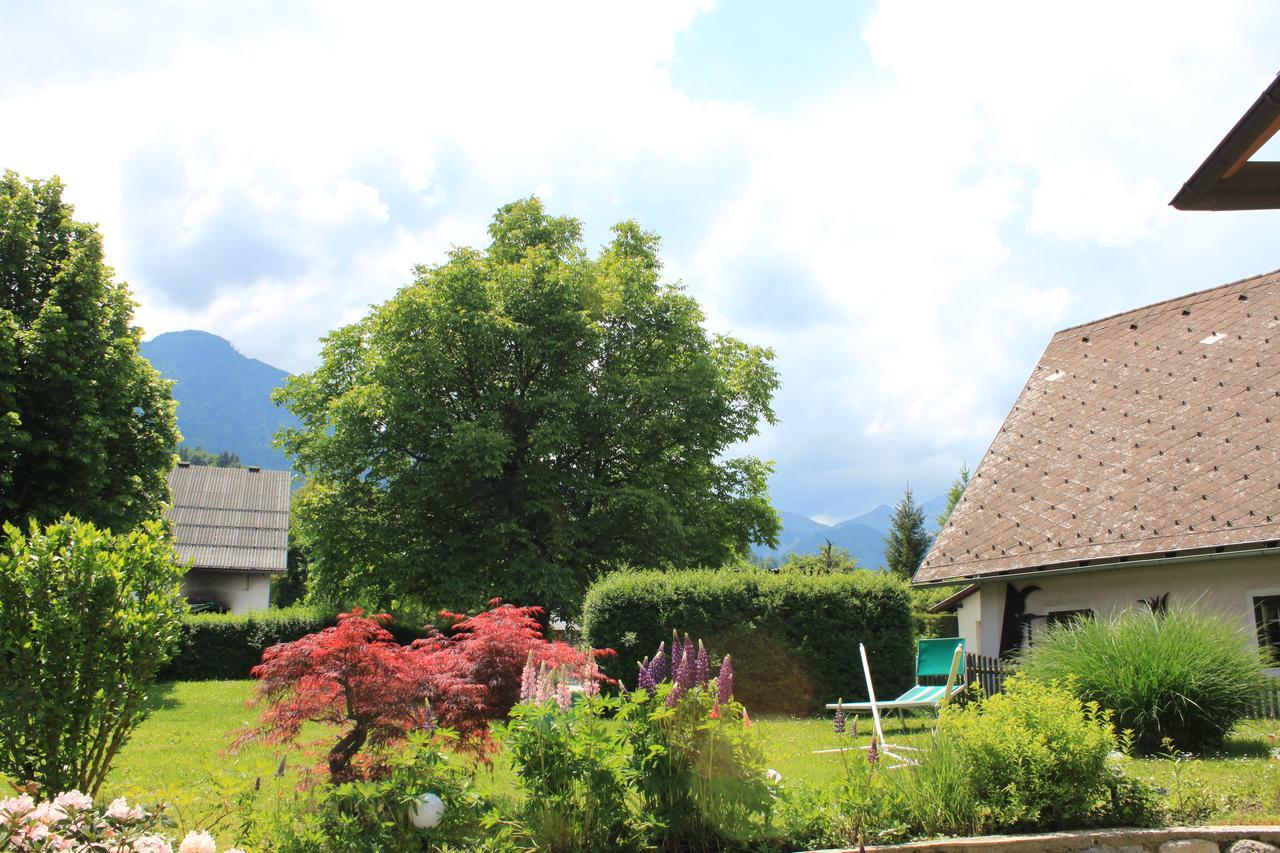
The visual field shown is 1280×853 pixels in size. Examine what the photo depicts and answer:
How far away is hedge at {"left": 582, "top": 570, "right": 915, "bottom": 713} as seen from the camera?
1550cm

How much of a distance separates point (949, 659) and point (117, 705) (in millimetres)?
10773

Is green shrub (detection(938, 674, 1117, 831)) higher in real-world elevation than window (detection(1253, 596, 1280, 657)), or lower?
lower

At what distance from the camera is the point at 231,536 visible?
32469 mm

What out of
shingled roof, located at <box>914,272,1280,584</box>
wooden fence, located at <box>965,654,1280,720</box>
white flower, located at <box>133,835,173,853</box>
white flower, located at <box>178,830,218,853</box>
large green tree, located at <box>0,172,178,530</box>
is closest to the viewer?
white flower, located at <box>178,830,218,853</box>

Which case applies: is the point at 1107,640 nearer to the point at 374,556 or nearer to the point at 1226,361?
the point at 1226,361

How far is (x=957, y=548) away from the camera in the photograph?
1535 centimetres

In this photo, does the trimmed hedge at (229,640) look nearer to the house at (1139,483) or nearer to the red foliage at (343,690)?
the house at (1139,483)

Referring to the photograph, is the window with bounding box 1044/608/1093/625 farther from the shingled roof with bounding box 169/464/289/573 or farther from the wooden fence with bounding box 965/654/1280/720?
the shingled roof with bounding box 169/464/289/573

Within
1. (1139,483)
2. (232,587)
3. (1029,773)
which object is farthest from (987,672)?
(232,587)

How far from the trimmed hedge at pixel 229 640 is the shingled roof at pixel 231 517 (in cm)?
872

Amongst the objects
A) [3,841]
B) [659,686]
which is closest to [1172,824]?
[659,686]

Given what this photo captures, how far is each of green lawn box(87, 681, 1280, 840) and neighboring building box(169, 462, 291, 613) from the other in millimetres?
16873

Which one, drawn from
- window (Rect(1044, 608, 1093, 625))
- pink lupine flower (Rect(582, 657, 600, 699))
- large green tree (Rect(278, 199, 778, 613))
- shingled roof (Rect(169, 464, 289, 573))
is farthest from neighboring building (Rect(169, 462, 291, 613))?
pink lupine flower (Rect(582, 657, 600, 699))

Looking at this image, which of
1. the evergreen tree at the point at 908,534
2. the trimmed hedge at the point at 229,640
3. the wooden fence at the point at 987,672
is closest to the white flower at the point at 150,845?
the wooden fence at the point at 987,672
